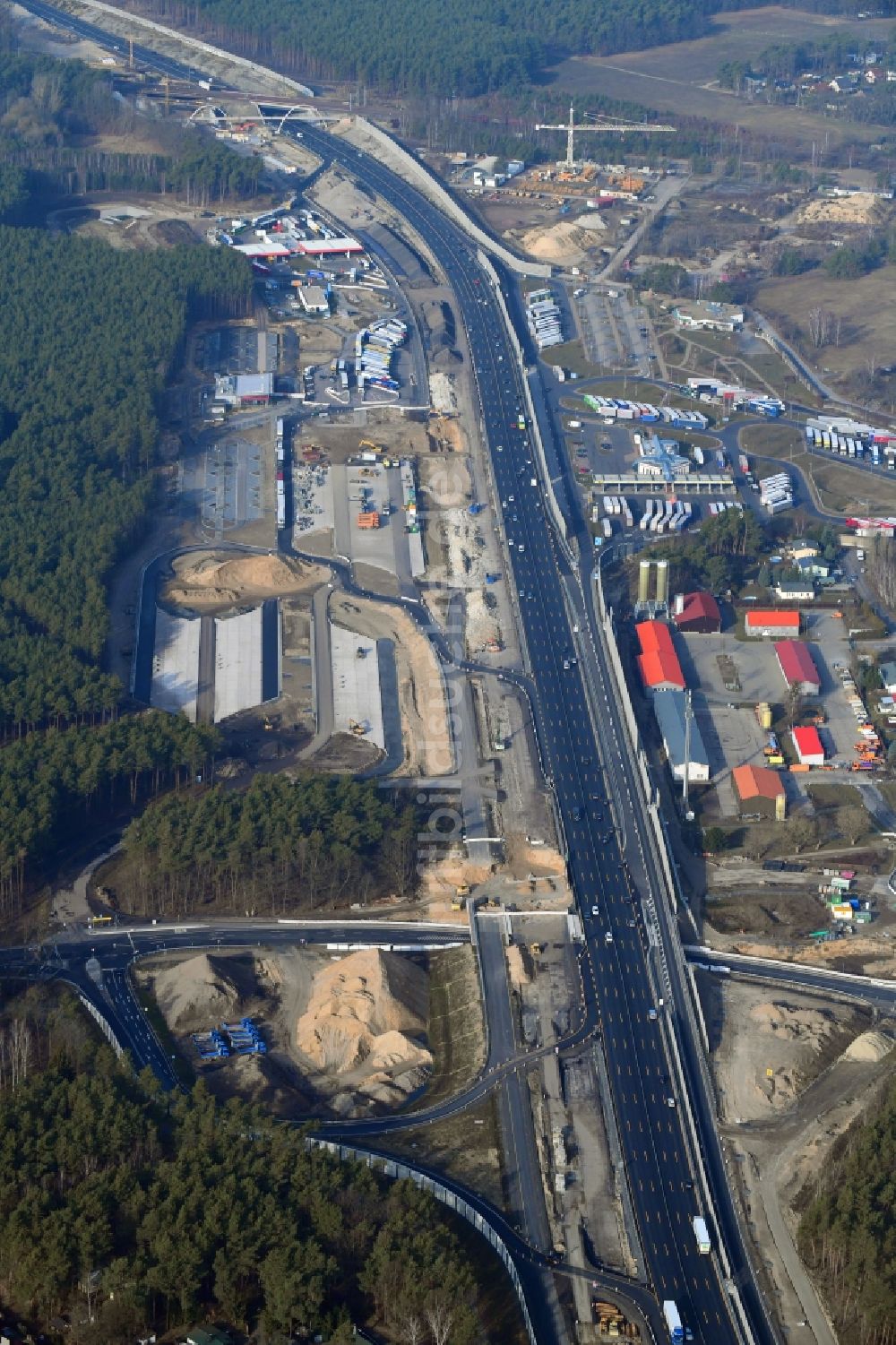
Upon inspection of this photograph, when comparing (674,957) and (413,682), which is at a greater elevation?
(674,957)

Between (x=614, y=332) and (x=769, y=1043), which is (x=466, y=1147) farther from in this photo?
(x=614, y=332)

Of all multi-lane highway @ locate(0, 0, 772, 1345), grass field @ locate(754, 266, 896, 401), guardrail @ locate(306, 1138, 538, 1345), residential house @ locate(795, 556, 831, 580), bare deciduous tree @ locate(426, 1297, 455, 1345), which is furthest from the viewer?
grass field @ locate(754, 266, 896, 401)

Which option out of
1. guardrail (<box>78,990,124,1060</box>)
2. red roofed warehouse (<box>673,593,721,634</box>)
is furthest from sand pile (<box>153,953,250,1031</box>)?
red roofed warehouse (<box>673,593,721,634</box>)

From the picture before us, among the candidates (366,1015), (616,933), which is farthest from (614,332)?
(366,1015)

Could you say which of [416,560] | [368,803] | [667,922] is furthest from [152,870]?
[416,560]

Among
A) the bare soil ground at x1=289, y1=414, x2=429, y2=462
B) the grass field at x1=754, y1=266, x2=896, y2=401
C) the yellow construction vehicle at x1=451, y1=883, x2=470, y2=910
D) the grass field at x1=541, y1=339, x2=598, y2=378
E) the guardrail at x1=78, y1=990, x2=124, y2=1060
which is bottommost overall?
the guardrail at x1=78, y1=990, x2=124, y2=1060

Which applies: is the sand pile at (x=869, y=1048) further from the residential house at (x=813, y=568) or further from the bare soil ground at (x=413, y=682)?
the residential house at (x=813, y=568)

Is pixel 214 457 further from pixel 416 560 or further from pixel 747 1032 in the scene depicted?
pixel 747 1032

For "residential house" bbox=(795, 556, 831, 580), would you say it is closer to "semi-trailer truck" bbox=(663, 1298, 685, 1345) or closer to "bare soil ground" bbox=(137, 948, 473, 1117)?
"bare soil ground" bbox=(137, 948, 473, 1117)
